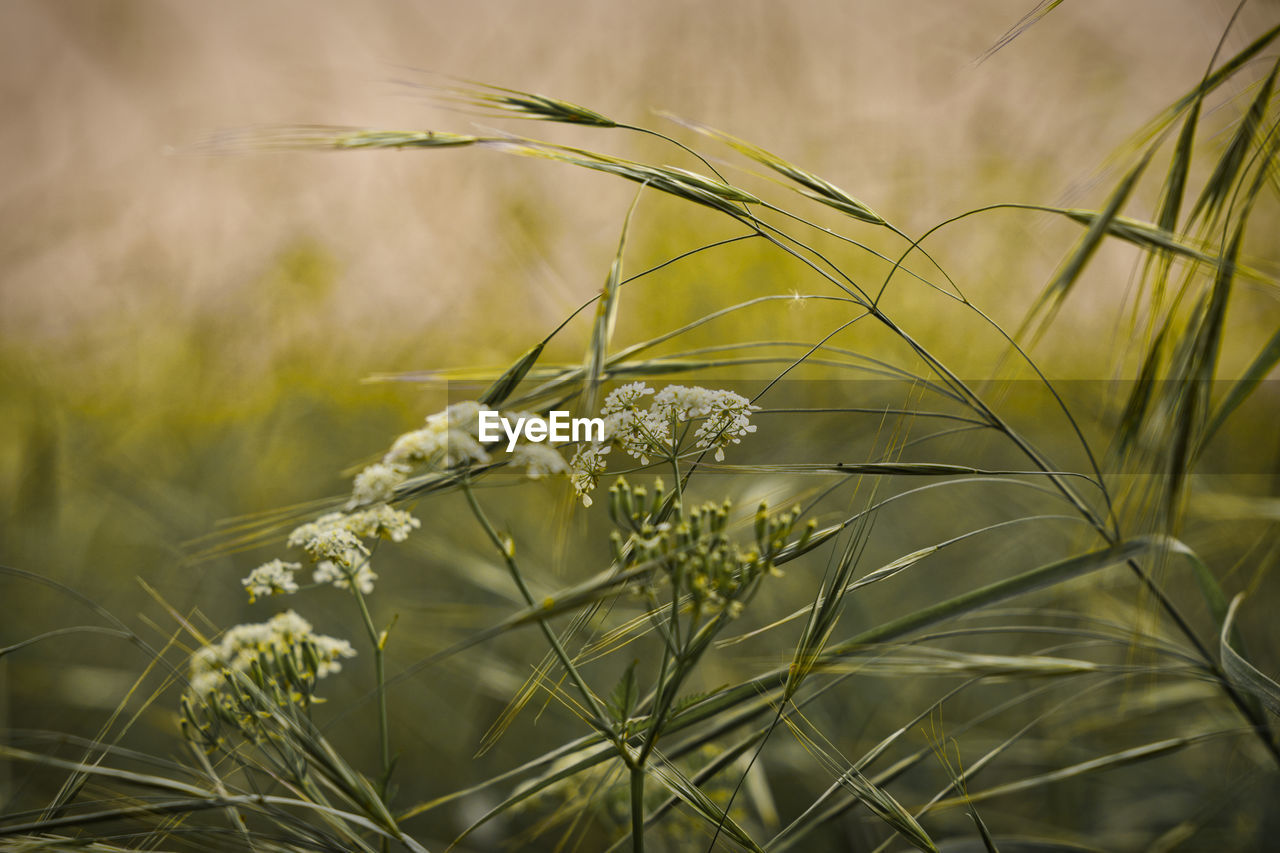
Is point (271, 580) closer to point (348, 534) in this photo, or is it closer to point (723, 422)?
point (348, 534)

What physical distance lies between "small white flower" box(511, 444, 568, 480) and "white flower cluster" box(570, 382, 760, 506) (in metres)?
0.04

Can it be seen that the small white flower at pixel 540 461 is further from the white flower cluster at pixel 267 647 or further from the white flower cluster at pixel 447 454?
the white flower cluster at pixel 267 647

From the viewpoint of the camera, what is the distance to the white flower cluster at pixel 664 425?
A: 36 cm

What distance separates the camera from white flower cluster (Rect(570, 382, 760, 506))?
0.36 m

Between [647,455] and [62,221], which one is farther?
[62,221]

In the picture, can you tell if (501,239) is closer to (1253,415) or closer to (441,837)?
(441,837)

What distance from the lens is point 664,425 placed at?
0.37 meters

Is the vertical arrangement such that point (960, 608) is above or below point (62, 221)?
below

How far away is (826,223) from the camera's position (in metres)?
1.28

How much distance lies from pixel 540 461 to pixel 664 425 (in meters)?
0.08

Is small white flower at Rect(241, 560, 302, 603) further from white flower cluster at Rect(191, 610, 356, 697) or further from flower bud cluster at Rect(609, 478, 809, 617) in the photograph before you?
flower bud cluster at Rect(609, 478, 809, 617)

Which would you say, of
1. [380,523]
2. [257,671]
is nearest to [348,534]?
[380,523]

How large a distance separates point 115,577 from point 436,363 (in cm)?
74

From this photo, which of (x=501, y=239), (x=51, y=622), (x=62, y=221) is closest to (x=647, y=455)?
(x=501, y=239)
